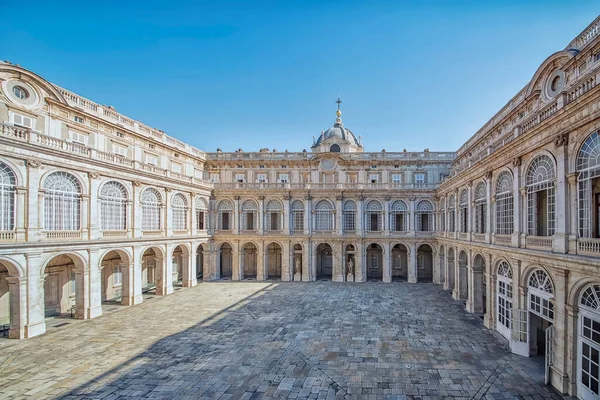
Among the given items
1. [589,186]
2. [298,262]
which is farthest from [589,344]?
[298,262]

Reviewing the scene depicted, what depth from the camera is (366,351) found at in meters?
15.6

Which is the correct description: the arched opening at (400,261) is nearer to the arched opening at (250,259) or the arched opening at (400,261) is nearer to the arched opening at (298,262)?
the arched opening at (298,262)

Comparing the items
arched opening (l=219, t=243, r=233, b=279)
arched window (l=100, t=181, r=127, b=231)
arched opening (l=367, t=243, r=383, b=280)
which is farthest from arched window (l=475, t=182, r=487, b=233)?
arched opening (l=219, t=243, r=233, b=279)

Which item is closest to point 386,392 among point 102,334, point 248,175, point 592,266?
point 592,266

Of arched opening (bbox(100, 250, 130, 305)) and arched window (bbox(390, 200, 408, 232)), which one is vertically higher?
arched window (bbox(390, 200, 408, 232))

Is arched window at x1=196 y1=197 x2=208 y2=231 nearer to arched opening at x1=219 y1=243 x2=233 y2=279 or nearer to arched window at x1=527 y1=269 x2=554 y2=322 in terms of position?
arched opening at x1=219 y1=243 x2=233 y2=279

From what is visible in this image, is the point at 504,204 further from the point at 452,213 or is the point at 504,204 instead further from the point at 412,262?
the point at 412,262

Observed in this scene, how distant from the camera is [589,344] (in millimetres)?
10734

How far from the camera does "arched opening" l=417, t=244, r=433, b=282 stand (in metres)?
36.5

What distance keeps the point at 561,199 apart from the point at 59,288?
30658mm

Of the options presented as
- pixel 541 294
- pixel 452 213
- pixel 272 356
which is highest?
pixel 452 213

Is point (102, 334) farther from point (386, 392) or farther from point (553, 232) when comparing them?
point (553, 232)

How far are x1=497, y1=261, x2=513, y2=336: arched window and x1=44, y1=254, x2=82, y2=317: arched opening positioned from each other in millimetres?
27586

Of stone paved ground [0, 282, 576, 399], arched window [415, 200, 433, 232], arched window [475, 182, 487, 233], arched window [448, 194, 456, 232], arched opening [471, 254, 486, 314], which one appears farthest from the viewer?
arched window [415, 200, 433, 232]
